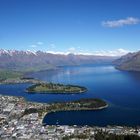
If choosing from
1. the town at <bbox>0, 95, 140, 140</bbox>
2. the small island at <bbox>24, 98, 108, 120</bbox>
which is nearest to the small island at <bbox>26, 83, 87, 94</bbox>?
the small island at <bbox>24, 98, 108, 120</bbox>

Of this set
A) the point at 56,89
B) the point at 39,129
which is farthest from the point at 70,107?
the point at 56,89

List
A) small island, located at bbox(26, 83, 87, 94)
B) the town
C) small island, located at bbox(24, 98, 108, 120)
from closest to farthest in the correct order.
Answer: the town → small island, located at bbox(24, 98, 108, 120) → small island, located at bbox(26, 83, 87, 94)

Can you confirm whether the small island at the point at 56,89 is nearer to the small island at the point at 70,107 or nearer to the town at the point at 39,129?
the small island at the point at 70,107

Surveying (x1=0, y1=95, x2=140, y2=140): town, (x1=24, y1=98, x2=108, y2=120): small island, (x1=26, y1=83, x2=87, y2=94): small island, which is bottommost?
(x1=0, y1=95, x2=140, y2=140): town

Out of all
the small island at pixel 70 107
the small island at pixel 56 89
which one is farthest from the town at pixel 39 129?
the small island at pixel 56 89

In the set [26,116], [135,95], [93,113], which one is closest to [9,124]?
[26,116]

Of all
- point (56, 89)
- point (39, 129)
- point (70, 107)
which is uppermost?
point (56, 89)

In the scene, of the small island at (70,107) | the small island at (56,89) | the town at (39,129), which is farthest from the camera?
the small island at (56,89)

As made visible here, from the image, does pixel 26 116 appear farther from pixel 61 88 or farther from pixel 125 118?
pixel 61 88

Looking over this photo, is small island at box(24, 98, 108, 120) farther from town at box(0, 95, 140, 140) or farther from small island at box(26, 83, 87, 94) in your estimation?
small island at box(26, 83, 87, 94)

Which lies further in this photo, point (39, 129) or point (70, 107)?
point (70, 107)

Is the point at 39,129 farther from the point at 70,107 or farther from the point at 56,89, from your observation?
the point at 56,89
